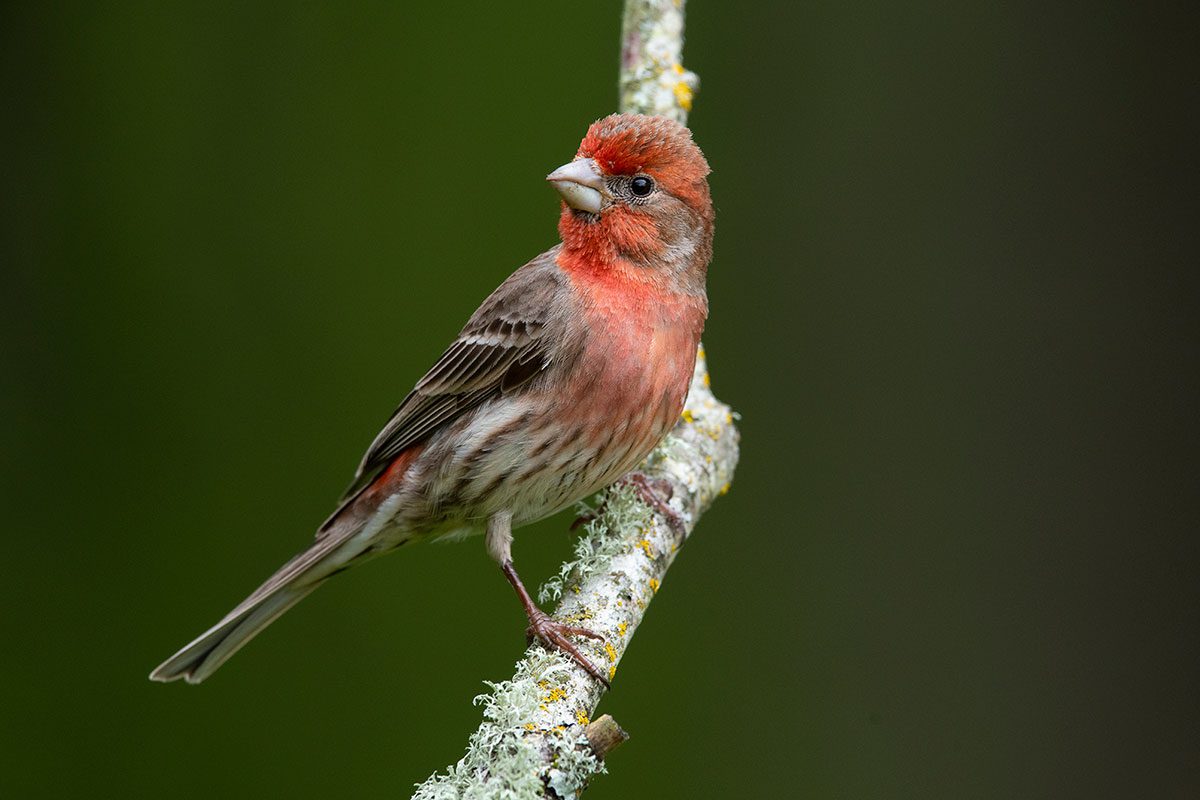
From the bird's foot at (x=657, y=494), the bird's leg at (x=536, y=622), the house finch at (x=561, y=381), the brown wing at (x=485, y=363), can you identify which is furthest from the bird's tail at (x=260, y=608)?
the bird's foot at (x=657, y=494)

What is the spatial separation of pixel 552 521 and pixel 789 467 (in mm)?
1153

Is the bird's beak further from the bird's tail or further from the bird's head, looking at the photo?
the bird's tail

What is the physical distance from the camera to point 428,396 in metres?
4.05

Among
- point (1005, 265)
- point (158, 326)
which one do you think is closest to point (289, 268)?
point (158, 326)

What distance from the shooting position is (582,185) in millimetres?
3795

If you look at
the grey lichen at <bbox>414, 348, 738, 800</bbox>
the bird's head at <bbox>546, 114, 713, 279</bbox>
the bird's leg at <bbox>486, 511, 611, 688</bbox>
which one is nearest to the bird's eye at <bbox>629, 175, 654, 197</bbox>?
the bird's head at <bbox>546, 114, 713, 279</bbox>

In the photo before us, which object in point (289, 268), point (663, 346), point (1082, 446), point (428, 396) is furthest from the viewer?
→ point (289, 268)

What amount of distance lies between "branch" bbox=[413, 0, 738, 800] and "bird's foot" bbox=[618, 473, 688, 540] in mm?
11

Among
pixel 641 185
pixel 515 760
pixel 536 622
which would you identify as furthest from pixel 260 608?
pixel 641 185

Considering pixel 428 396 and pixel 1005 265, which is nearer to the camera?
pixel 428 396

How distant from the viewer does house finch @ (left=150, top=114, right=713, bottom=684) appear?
12.3 ft

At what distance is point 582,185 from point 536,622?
1.32m

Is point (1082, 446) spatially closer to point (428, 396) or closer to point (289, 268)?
point (428, 396)

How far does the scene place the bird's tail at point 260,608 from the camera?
154 inches
